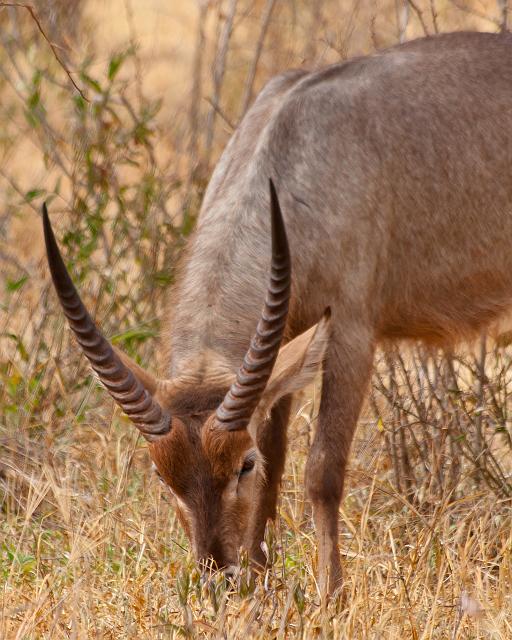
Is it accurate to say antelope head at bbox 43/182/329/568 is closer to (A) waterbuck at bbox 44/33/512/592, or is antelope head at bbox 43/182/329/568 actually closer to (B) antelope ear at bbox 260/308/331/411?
(A) waterbuck at bbox 44/33/512/592

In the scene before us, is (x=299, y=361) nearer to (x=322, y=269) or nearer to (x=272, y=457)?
(x=322, y=269)

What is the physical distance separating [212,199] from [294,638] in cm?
218

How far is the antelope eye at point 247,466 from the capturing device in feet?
15.9

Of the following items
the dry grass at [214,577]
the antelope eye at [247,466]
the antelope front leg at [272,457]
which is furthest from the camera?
the antelope front leg at [272,457]

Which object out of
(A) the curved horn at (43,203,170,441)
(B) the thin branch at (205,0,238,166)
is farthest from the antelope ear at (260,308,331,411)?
(B) the thin branch at (205,0,238,166)

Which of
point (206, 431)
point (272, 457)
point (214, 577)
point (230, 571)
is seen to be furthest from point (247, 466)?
point (272, 457)

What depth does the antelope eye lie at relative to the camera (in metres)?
4.84

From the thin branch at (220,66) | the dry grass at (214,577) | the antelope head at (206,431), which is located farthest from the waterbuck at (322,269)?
the thin branch at (220,66)

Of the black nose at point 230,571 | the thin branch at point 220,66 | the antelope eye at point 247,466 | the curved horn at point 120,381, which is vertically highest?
the thin branch at point 220,66

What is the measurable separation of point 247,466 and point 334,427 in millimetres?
643

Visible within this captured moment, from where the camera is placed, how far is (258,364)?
15.2 feet

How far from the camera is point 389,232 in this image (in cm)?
549

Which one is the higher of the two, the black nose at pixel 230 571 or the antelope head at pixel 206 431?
the antelope head at pixel 206 431

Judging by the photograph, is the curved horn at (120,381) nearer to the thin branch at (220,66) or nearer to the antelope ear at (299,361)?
the antelope ear at (299,361)
